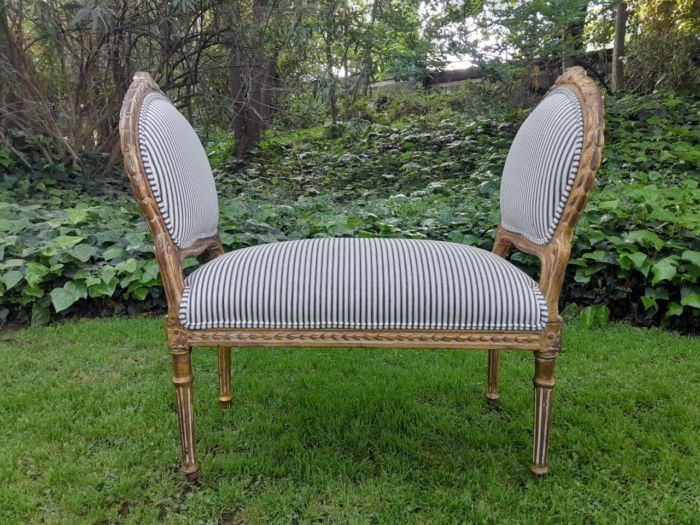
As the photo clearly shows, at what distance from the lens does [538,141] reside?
128 centimetres

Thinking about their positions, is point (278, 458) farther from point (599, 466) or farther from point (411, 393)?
point (599, 466)

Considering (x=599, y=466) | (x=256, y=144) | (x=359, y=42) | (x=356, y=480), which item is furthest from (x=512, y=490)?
(x=256, y=144)

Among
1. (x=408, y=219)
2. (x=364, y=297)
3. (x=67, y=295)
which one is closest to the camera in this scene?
(x=364, y=297)

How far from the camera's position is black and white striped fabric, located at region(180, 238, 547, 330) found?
108cm

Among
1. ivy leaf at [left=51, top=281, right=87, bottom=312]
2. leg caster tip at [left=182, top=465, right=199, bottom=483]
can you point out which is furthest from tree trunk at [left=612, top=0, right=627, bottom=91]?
leg caster tip at [left=182, top=465, right=199, bottom=483]

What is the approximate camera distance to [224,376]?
161 cm

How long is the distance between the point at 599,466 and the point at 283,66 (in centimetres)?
354

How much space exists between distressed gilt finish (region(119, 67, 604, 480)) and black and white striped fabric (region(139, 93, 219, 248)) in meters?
0.02

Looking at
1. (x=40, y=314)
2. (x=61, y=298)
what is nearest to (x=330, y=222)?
(x=61, y=298)

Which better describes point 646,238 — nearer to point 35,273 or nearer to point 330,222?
point 330,222

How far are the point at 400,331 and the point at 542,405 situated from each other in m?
0.37

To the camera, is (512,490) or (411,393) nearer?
(512,490)

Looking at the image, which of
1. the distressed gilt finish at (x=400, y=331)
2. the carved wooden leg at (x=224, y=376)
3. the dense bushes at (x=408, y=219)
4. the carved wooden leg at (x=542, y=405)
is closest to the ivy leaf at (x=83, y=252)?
the dense bushes at (x=408, y=219)

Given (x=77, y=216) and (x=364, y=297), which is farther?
(x=77, y=216)
